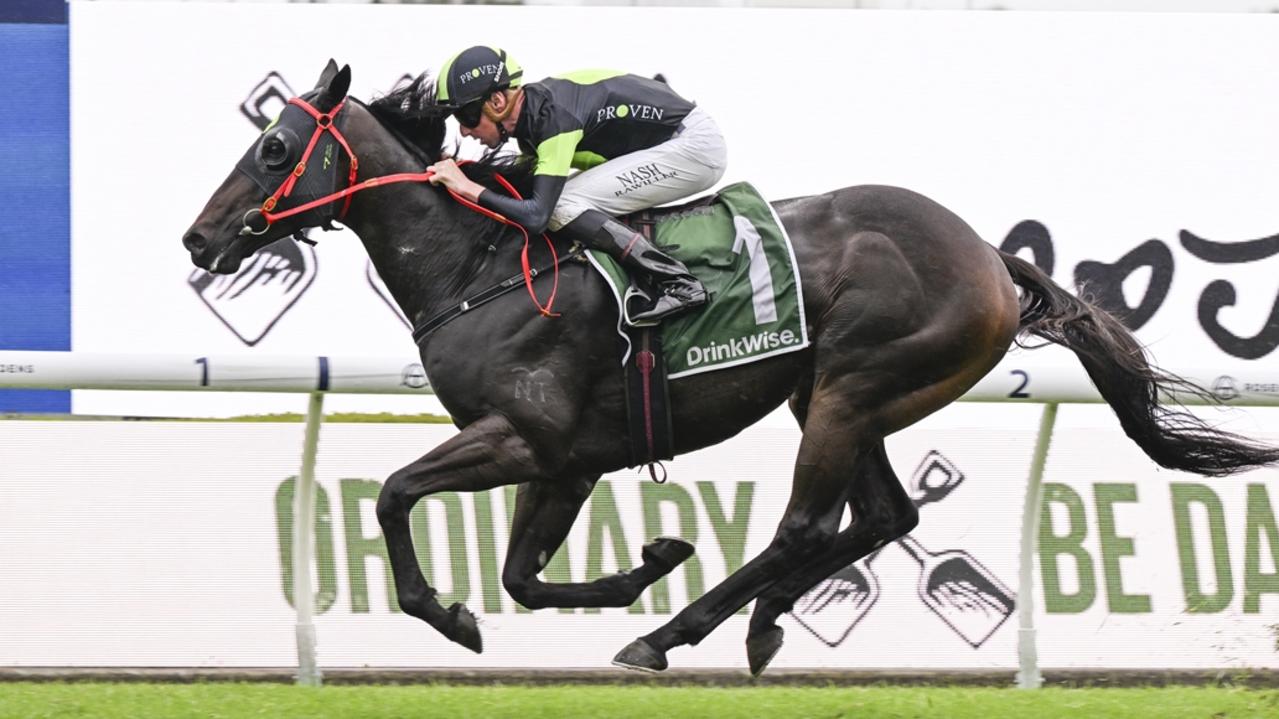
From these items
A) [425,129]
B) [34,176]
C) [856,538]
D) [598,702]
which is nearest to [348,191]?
[425,129]

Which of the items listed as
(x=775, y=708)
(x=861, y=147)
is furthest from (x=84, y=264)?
(x=775, y=708)

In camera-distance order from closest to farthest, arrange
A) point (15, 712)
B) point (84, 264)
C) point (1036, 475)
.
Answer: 1. point (15, 712)
2. point (1036, 475)
3. point (84, 264)

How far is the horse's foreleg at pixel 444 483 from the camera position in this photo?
4.34 meters

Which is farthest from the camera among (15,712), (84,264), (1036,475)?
(84,264)

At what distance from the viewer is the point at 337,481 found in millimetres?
5344

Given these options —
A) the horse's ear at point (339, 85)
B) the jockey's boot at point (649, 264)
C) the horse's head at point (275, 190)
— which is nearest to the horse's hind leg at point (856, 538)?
the jockey's boot at point (649, 264)

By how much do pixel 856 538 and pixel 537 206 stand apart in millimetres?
1333

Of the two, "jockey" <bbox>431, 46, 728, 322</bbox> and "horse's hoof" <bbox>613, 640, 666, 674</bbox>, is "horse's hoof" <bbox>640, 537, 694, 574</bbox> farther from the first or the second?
"jockey" <bbox>431, 46, 728, 322</bbox>

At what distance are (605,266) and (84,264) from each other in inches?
247

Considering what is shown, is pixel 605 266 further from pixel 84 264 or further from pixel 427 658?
pixel 84 264

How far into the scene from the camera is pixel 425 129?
15.7 feet

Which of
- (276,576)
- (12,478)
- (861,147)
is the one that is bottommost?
(276,576)

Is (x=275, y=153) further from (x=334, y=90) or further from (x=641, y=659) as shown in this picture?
(x=641, y=659)

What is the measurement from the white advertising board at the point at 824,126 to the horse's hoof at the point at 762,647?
17.6ft
